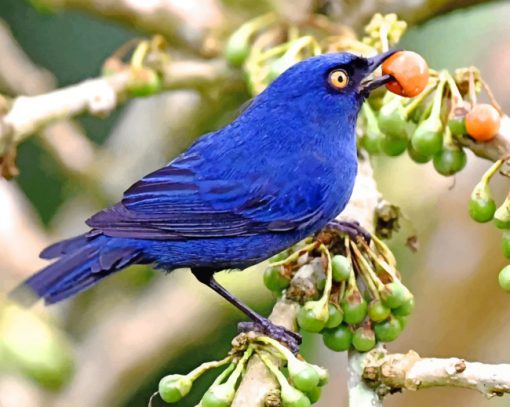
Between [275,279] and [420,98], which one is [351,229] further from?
[420,98]

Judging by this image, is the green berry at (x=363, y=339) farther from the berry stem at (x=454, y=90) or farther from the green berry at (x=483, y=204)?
the berry stem at (x=454, y=90)

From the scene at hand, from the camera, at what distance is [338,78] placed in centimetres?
262

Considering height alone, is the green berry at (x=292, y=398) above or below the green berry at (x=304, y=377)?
below

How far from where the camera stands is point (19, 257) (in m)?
3.58

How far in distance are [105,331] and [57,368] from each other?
1.05 m

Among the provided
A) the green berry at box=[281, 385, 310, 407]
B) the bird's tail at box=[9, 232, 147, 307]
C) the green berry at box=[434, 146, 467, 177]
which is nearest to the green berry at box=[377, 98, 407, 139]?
the green berry at box=[434, 146, 467, 177]

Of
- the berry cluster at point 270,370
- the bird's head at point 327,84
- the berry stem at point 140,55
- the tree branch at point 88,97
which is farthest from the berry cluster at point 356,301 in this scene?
the berry stem at point 140,55

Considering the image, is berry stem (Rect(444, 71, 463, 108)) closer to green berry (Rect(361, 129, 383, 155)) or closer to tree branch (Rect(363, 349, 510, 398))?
green berry (Rect(361, 129, 383, 155))

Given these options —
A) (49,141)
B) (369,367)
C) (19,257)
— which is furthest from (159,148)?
A: (369,367)

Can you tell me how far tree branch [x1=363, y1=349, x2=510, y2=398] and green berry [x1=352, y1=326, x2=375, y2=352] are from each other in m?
0.02

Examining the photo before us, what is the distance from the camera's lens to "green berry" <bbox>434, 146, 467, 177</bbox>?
2.24 metres

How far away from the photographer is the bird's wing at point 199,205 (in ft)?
8.66

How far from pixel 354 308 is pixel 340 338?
83mm

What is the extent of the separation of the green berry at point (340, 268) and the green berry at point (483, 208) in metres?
0.30
